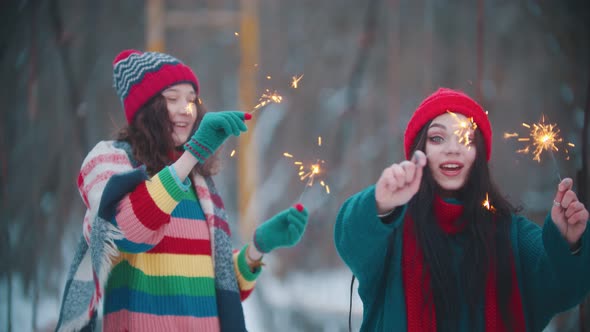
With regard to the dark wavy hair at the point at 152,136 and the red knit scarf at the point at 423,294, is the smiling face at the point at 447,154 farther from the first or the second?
the dark wavy hair at the point at 152,136

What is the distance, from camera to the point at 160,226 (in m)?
1.32

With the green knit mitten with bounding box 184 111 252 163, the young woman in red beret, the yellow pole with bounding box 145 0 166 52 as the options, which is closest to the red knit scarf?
the young woman in red beret

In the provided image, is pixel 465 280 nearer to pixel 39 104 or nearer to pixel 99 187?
pixel 99 187

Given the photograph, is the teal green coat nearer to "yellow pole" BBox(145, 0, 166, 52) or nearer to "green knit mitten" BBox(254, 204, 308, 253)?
"green knit mitten" BBox(254, 204, 308, 253)

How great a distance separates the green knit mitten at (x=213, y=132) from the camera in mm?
1325

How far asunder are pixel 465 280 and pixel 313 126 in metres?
1.73

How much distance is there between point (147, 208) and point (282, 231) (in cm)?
43

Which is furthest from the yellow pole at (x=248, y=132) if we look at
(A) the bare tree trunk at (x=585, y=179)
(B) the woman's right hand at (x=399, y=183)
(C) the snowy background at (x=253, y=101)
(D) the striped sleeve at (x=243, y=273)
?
(B) the woman's right hand at (x=399, y=183)

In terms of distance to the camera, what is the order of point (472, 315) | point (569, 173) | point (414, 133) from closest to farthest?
point (472, 315)
point (414, 133)
point (569, 173)

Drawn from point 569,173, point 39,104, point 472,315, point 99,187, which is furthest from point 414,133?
point 39,104

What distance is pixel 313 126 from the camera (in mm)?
2912

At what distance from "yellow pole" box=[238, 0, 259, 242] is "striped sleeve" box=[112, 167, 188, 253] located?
1638 millimetres

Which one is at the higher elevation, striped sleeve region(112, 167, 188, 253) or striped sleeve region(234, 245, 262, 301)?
striped sleeve region(112, 167, 188, 253)

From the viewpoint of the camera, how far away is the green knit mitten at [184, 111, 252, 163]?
1325 millimetres
